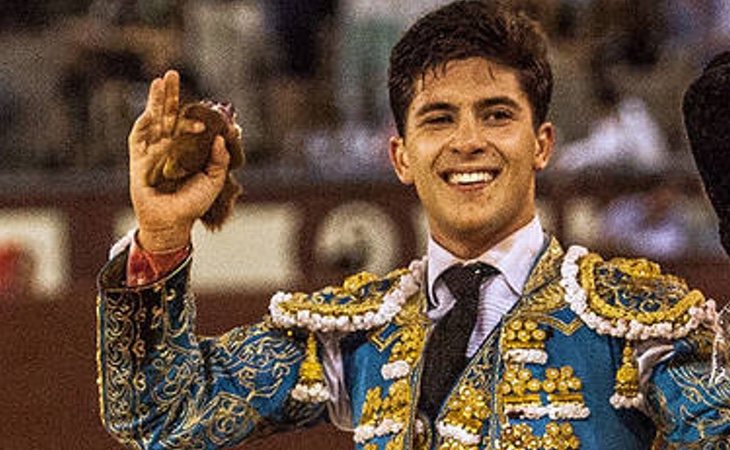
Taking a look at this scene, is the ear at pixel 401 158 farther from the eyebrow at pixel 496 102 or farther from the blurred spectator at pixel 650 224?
the blurred spectator at pixel 650 224

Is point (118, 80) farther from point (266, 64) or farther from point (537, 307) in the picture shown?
point (537, 307)

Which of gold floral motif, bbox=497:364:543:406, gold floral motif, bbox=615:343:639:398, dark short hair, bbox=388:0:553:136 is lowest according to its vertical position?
gold floral motif, bbox=497:364:543:406

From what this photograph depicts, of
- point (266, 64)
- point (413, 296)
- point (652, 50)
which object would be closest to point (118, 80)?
point (266, 64)

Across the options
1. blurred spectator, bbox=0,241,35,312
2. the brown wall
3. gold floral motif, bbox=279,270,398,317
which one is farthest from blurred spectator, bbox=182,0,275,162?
gold floral motif, bbox=279,270,398,317

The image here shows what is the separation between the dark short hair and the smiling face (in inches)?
0.6

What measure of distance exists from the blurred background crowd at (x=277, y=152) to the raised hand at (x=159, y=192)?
322 cm

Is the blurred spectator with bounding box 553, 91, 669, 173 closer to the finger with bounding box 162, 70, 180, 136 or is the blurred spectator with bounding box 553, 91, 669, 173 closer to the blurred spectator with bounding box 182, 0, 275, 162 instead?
the blurred spectator with bounding box 182, 0, 275, 162

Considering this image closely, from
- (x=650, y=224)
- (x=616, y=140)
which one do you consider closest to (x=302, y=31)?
(x=616, y=140)

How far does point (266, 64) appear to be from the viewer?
300 inches

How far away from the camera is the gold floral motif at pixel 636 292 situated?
370cm

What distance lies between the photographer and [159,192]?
12.5 feet

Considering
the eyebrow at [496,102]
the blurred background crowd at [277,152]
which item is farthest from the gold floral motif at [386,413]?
the blurred background crowd at [277,152]

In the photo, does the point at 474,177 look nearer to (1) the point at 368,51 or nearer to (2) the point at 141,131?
(2) the point at 141,131

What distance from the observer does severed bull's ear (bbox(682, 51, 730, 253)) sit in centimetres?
350
